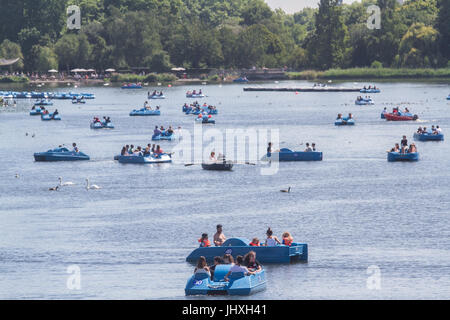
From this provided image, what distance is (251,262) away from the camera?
172 feet

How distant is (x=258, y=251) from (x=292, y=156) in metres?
50.0

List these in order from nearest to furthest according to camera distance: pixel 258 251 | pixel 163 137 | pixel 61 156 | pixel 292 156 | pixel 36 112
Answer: pixel 258 251, pixel 292 156, pixel 61 156, pixel 163 137, pixel 36 112

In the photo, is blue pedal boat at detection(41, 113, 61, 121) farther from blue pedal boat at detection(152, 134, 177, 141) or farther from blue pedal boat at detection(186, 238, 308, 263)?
blue pedal boat at detection(186, 238, 308, 263)

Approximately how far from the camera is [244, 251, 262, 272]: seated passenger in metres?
52.2

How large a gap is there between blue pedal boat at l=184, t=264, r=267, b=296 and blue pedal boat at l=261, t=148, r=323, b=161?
56179mm

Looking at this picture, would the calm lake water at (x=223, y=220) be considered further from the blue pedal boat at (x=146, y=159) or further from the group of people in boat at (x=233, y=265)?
the group of people in boat at (x=233, y=265)

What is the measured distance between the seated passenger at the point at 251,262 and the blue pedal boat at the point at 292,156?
5485 centimetres

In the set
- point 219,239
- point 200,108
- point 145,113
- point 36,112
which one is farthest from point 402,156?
point 36,112

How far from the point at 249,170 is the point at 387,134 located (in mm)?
44681

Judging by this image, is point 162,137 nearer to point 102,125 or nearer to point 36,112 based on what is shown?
point 102,125

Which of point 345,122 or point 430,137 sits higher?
point 430,137

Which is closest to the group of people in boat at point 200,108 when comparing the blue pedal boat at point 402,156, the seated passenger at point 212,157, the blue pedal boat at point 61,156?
the blue pedal boat at point 61,156

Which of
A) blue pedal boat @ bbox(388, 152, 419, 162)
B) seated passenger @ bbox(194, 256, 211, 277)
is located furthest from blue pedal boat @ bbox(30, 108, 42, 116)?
seated passenger @ bbox(194, 256, 211, 277)

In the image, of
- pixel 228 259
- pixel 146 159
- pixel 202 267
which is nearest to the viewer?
pixel 202 267
